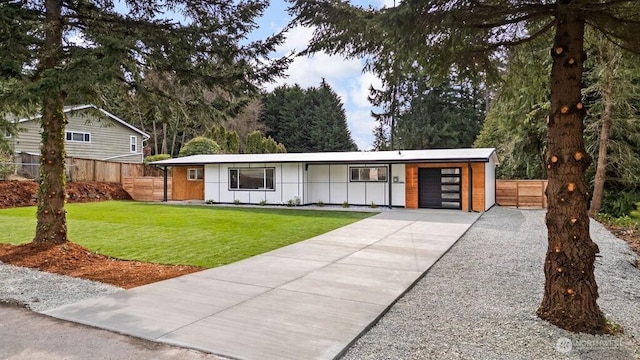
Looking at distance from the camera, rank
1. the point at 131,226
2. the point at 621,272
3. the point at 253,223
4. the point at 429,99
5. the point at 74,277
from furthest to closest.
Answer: the point at 429,99 → the point at 253,223 → the point at 131,226 → the point at 621,272 → the point at 74,277

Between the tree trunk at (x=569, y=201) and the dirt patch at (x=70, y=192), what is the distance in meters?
18.0

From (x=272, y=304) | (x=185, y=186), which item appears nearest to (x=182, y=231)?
(x=272, y=304)

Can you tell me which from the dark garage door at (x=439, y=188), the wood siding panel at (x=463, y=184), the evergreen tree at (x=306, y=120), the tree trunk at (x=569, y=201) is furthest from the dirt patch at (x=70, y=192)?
the evergreen tree at (x=306, y=120)

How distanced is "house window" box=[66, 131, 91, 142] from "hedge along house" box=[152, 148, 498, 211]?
24.7 feet

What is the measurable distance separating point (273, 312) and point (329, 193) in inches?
564

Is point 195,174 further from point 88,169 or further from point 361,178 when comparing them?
point 361,178

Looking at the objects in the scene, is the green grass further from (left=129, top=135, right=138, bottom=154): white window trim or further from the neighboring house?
(left=129, top=135, right=138, bottom=154): white window trim

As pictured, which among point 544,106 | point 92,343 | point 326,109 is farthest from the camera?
point 326,109

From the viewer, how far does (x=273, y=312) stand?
4.28m

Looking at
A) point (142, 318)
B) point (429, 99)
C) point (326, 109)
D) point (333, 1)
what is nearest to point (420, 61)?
point (333, 1)

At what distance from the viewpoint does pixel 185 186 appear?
21.3 metres

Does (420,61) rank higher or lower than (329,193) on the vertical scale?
higher

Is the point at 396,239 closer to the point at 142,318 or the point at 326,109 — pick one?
the point at 142,318

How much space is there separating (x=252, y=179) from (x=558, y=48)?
52.5 feet
